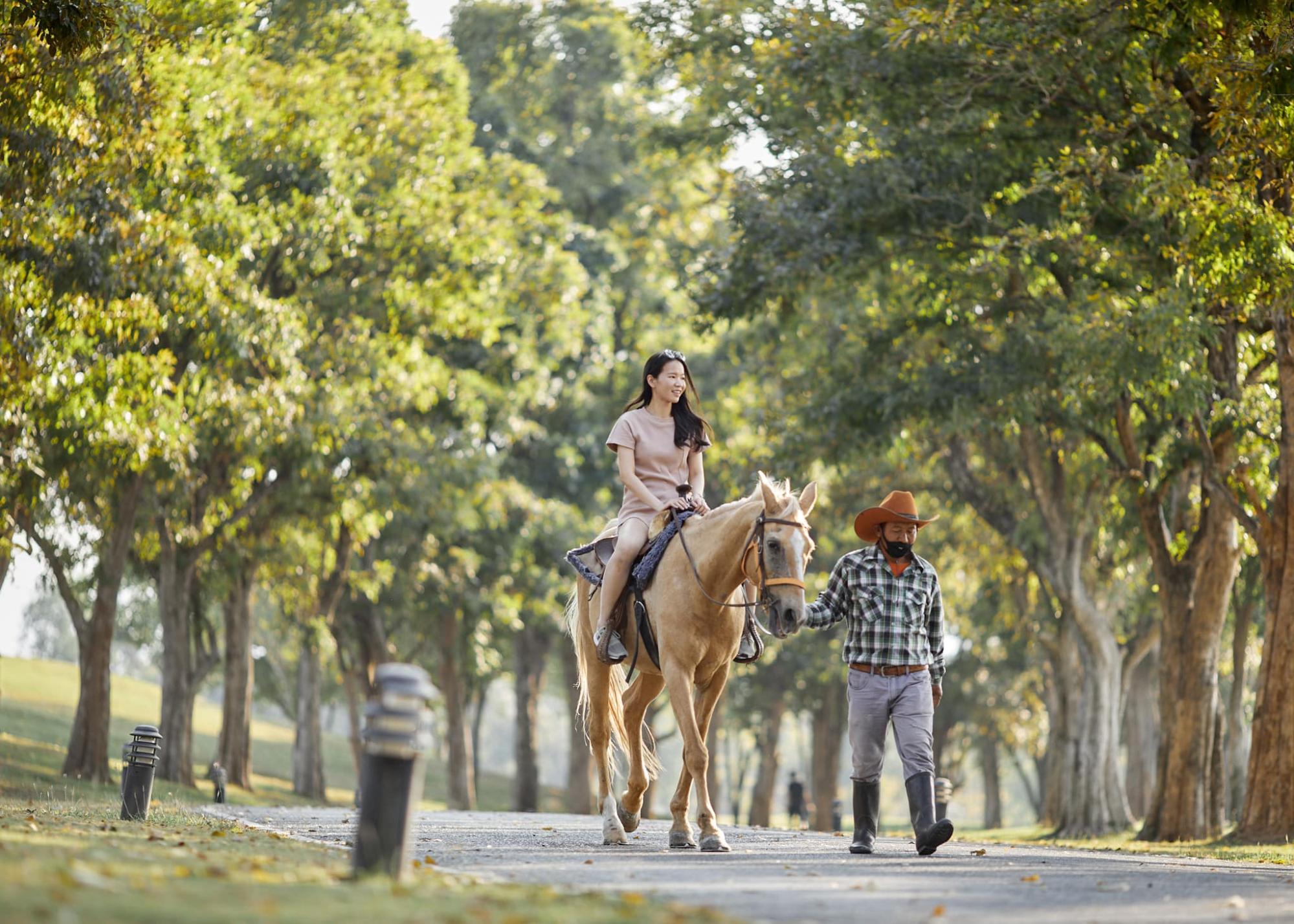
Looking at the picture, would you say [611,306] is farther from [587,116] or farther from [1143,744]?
[1143,744]

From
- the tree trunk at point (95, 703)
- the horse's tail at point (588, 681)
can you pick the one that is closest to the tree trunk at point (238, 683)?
the tree trunk at point (95, 703)

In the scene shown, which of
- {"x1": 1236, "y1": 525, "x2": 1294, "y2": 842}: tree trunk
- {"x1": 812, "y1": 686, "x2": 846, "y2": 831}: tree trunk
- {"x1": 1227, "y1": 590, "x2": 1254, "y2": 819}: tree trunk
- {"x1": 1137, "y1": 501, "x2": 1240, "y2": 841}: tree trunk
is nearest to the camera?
{"x1": 1236, "y1": 525, "x2": 1294, "y2": 842}: tree trunk

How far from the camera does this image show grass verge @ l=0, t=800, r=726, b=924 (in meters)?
5.53

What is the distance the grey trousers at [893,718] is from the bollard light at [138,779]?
6.73m

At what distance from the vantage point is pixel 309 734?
125 ft

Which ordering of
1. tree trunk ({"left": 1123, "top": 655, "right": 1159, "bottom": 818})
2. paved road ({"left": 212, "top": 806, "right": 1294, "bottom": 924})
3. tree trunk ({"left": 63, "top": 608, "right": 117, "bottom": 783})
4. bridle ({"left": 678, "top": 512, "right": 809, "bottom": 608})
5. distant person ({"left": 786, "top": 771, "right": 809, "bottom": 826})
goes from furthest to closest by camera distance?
distant person ({"left": 786, "top": 771, "right": 809, "bottom": 826}) < tree trunk ({"left": 1123, "top": 655, "right": 1159, "bottom": 818}) < tree trunk ({"left": 63, "top": 608, "right": 117, "bottom": 783}) < bridle ({"left": 678, "top": 512, "right": 809, "bottom": 608}) < paved road ({"left": 212, "top": 806, "right": 1294, "bottom": 924})

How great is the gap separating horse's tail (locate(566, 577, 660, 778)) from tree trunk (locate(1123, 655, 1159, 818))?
25.8 metres

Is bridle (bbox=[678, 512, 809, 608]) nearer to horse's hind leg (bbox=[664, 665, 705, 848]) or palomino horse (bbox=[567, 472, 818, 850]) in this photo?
palomino horse (bbox=[567, 472, 818, 850])

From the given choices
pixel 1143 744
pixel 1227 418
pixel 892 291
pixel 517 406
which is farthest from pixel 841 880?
pixel 1143 744

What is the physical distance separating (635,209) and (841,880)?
32.6 metres

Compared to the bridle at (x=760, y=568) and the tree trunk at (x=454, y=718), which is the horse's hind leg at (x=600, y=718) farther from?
the tree trunk at (x=454, y=718)

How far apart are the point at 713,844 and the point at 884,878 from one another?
2193 millimetres

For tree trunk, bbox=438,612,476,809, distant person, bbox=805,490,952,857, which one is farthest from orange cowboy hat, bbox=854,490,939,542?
tree trunk, bbox=438,612,476,809

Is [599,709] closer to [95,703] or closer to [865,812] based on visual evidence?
[865,812]
